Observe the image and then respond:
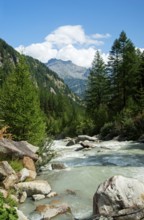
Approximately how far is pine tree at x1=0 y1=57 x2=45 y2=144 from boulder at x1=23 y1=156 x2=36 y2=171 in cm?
441

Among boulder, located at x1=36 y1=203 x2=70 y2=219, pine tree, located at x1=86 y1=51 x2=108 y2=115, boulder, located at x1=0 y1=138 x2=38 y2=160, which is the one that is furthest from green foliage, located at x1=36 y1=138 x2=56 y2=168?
pine tree, located at x1=86 y1=51 x2=108 y2=115

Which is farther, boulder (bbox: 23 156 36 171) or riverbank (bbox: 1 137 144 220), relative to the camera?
boulder (bbox: 23 156 36 171)

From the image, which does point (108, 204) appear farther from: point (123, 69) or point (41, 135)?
point (123, 69)

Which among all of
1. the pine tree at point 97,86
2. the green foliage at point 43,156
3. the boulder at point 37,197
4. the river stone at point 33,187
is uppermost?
the pine tree at point 97,86

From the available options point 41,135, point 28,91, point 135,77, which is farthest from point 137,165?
point 135,77

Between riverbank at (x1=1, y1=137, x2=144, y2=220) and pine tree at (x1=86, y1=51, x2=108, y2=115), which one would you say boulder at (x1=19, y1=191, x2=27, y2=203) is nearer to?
riverbank at (x1=1, y1=137, x2=144, y2=220)

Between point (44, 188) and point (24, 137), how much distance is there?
8477 mm

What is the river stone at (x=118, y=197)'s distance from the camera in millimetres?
10312

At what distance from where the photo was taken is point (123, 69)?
52688 mm

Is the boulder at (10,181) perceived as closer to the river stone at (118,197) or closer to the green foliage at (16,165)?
the green foliage at (16,165)

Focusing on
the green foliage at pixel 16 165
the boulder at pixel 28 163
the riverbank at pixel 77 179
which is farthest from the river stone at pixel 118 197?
the boulder at pixel 28 163

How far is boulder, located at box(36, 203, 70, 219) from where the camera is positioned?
11359 millimetres

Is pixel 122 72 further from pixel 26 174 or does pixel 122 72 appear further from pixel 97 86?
pixel 26 174

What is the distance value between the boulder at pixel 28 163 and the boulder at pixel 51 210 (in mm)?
5077
